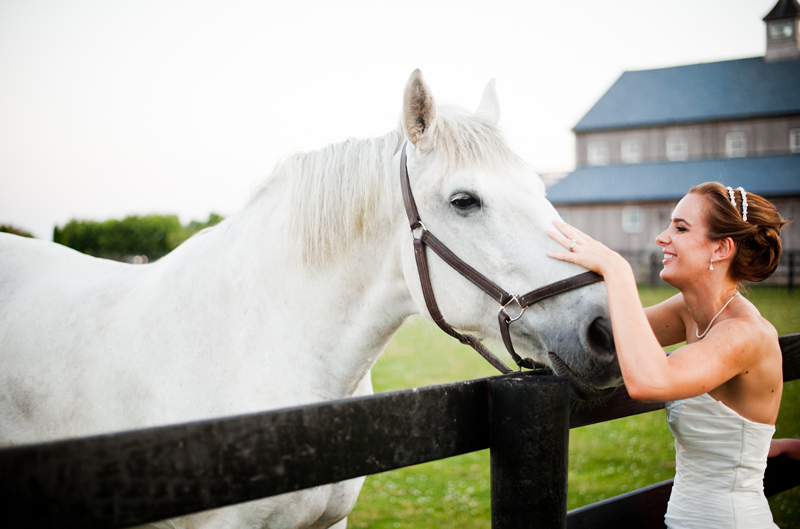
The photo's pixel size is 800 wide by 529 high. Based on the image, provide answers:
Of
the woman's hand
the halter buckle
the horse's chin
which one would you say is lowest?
Answer: the horse's chin

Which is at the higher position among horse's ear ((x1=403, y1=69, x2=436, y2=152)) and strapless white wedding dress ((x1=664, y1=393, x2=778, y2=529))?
horse's ear ((x1=403, y1=69, x2=436, y2=152))

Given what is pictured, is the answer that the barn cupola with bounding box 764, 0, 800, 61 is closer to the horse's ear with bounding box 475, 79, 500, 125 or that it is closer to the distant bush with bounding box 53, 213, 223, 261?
the horse's ear with bounding box 475, 79, 500, 125

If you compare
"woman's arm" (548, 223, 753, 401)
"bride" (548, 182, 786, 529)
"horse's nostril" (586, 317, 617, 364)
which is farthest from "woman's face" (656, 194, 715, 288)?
"horse's nostril" (586, 317, 617, 364)

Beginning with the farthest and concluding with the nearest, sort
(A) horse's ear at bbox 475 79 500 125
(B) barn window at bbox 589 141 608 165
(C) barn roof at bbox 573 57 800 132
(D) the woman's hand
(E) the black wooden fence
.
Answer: (B) barn window at bbox 589 141 608 165 < (C) barn roof at bbox 573 57 800 132 < (A) horse's ear at bbox 475 79 500 125 < (D) the woman's hand < (E) the black wooden fence

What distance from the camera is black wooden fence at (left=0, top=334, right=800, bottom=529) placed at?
78 centimetres

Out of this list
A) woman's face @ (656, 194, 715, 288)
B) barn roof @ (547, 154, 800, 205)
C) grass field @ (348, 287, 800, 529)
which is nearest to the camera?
woman's face @ (656, 194, 715, 288)

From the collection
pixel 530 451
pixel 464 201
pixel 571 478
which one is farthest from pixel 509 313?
pixel 571 478

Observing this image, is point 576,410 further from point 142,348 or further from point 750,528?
point 142,348

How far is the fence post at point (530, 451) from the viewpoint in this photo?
120cm

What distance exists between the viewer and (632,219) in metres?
28.0

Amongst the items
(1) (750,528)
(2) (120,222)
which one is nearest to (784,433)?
(1) (750,528)

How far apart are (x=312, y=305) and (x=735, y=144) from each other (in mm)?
36791

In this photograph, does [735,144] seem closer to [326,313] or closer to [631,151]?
[631,151]

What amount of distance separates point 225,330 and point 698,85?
39849 millimetres
